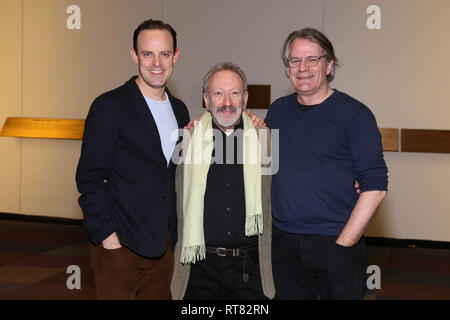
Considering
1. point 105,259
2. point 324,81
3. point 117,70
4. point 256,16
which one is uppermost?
point 256,16

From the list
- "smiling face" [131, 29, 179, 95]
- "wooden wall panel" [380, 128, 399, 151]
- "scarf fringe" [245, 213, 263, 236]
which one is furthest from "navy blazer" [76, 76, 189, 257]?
"wooden wall panel" [380, 128, 399, 151]

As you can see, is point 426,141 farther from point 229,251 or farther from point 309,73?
point 229,251

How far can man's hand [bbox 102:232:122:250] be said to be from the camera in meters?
2.19

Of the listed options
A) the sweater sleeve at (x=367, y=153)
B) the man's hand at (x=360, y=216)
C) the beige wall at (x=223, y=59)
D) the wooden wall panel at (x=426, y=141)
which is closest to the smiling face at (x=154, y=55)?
the sweater sleeve at (x=367, y=153)

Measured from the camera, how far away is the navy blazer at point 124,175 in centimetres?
216

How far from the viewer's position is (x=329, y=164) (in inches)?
83.2

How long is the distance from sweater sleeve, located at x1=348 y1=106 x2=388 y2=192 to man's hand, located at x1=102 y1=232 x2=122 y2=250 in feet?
3.74

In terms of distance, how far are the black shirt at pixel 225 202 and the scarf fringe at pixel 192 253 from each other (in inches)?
1.8

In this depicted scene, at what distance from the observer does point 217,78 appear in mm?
2252

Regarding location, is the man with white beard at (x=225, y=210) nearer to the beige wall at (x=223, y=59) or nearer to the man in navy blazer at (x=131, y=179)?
the man in navy blazer at (x=131, y=179)

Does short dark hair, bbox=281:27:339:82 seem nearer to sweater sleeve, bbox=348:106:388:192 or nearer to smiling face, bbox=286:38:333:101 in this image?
smiling face, bbox=286:38:333:101
